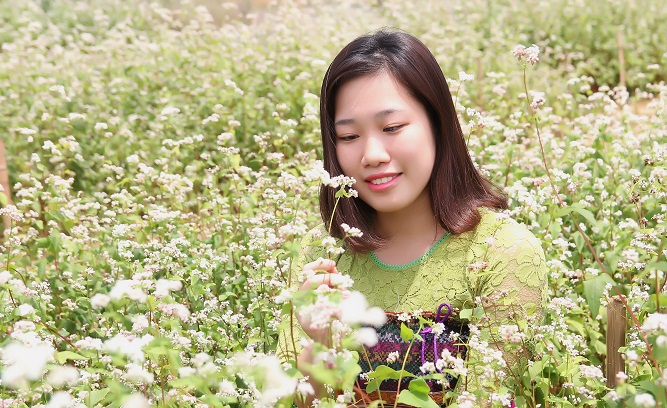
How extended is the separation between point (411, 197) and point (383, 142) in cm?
16

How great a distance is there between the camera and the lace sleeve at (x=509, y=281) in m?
1.99

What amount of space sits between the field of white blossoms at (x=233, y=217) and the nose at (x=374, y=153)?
0.24 m

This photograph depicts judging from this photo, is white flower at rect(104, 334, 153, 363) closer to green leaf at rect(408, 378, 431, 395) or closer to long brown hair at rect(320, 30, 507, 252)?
green leaf at rect(408, 378, 431, 395)

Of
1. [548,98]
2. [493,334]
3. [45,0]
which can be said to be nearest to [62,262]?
[493,334]

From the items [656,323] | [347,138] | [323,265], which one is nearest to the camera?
[656,323]

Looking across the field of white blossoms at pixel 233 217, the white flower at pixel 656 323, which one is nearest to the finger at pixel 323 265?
the field of white blossoms at pixel 233 217

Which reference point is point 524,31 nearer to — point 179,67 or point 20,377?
point 179,67

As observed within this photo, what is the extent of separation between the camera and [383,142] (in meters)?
2.12

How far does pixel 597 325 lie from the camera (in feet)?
8.21

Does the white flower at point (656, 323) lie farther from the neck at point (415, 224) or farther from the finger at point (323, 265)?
the neck at point (415, 224)

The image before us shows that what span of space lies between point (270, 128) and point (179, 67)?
1.10m

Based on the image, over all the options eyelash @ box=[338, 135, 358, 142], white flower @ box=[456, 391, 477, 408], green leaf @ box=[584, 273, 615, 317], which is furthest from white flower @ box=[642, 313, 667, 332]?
eyelash @ box=[338, 135, 358, 142]

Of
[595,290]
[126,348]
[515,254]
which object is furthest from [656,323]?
[515,254]

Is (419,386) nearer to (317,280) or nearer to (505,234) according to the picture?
(317,280)
